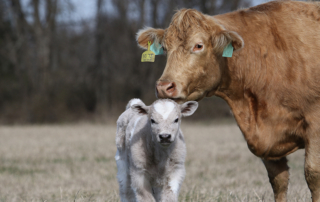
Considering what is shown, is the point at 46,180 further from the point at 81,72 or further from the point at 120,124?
the point at 81,72

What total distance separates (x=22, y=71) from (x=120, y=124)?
64.4 feet

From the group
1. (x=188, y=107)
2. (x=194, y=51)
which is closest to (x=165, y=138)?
(x=188, y=107)

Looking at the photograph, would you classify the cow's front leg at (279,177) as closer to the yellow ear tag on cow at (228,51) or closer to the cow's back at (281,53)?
the cow's back at (281,53)

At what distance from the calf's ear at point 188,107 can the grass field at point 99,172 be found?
1.23 metres

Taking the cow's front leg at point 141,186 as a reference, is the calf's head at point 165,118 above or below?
above

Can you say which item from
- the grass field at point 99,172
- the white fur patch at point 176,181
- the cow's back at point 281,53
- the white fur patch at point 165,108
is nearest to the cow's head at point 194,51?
the white fur patch at point 165,108

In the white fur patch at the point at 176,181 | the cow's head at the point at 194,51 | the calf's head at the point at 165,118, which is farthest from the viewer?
the cow's head at the point at 194,51

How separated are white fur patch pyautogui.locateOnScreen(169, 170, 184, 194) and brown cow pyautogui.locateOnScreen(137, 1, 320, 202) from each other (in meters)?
0.71

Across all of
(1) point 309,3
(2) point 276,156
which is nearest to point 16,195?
(2) point 276,156

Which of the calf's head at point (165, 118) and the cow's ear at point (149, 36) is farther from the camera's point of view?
the cow's ear at point (149, 36)

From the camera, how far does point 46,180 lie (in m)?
6.45

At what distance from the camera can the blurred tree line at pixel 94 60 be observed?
71.9 ft

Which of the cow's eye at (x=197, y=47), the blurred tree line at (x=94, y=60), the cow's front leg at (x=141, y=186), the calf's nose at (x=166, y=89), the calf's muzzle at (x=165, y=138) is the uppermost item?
the cow's eye at (x=197, y=47)

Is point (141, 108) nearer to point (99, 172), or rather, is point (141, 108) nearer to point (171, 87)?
point (171, 87)
